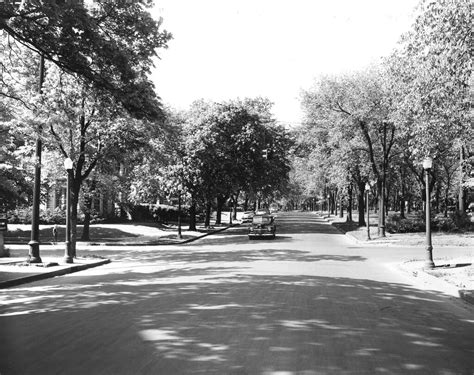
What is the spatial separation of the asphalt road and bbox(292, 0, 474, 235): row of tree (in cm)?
546

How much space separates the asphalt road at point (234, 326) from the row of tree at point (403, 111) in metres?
5.46

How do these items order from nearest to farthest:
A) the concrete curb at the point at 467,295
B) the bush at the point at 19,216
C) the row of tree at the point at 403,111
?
the concrete curb at the point at 467,295
the row of tree at the point at 403,111
the bush at the point at 19,216

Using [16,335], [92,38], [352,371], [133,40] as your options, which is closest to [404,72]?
[133,40]

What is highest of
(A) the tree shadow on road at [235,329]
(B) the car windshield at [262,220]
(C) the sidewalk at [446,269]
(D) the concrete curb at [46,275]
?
(B) the car windshield at [262,220]

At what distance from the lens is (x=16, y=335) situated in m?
6.84

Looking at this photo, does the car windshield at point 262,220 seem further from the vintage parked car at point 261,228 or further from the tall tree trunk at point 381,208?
the tall tree trunk at point 381,208

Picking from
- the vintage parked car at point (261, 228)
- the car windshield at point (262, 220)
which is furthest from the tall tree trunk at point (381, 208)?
the car windshield at point (262, 220)

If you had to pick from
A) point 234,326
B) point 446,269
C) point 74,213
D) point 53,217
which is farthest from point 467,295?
point 53,217

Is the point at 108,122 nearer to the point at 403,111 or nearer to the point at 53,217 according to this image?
→ the point at 403,111

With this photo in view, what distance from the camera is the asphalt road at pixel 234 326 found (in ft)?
17.7

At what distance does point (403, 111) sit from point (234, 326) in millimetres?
14018

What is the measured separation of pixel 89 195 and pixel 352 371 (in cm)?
2563

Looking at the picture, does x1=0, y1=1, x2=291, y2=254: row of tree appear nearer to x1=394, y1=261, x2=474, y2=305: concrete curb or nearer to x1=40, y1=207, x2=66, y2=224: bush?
x1=40, y1=207, x2=66, y2=224: bush

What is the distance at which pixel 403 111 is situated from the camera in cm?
1853
